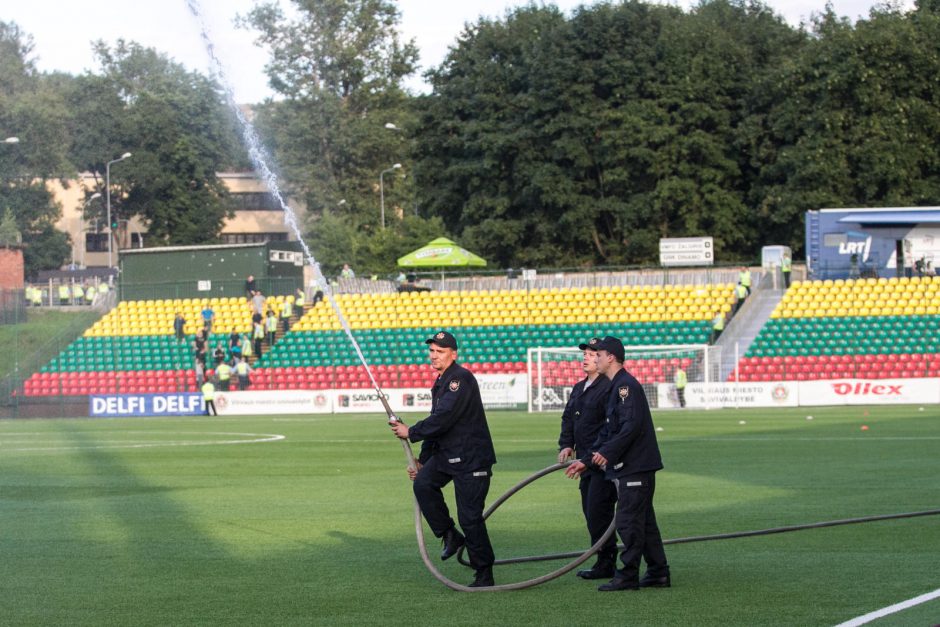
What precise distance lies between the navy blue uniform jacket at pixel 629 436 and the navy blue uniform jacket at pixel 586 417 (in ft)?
2.45

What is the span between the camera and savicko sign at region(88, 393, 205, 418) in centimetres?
4694

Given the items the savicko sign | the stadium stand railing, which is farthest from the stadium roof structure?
the savicko sign

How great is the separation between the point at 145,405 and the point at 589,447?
1488 inches

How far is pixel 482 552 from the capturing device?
1091cm

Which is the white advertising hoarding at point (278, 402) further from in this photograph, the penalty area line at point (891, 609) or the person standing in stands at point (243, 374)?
the penalty area line at point (891, 609)

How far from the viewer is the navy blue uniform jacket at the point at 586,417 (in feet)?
39.2

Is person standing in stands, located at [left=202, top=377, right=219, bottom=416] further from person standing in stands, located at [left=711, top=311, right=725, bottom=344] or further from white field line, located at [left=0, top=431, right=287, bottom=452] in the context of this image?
person standing in stands, located at [left=711, top=311, right=725, bottom=344]

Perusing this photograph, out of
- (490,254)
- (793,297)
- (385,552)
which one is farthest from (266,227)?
(385,552)

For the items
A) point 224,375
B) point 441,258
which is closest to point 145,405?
point 224,375

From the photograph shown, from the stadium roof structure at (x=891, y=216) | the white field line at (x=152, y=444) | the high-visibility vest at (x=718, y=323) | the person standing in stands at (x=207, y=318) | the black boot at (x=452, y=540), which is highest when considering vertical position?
the stadium roof structure at (x=891, y=216)

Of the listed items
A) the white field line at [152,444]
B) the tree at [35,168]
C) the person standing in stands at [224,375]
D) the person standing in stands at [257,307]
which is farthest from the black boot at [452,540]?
the tree at [35,168]

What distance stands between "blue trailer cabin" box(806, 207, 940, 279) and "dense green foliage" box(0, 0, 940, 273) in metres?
6.22

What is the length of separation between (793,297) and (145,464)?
32.2 meters

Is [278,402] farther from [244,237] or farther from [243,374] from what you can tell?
[244,237]
